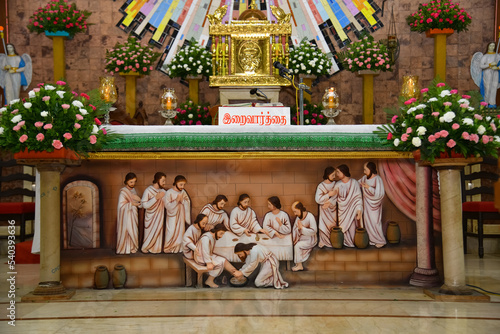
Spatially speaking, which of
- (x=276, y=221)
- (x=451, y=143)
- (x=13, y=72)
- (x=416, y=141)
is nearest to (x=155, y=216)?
(x=276, y=221)

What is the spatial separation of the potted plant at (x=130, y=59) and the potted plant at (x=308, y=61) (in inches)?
82.8

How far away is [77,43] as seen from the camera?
9.57m

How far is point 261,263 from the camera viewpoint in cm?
539

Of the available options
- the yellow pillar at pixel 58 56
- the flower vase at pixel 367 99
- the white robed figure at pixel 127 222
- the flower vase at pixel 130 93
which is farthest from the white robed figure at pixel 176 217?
the yellow pillar at pixel 58 56

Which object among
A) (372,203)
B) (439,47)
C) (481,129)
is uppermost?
(439,47)

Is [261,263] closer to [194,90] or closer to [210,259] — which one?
[210,259]

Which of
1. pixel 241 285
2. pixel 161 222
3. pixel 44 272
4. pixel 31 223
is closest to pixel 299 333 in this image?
pixel 241 285

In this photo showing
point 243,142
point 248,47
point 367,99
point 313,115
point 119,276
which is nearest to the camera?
point 243,142

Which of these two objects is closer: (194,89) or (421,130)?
(421,130)

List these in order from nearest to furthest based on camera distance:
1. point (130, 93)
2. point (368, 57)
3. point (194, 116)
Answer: point (194, 116) → point (368, 57) → point (130, 93)

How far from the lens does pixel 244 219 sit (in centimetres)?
539

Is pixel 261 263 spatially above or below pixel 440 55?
below

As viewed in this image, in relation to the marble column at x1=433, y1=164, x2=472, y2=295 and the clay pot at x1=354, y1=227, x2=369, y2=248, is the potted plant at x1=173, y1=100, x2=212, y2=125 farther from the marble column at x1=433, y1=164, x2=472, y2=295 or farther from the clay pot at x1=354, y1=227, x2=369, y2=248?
the marble column at x1=433, y1=164, x2=472, y2=295

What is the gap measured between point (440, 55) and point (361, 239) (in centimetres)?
470
